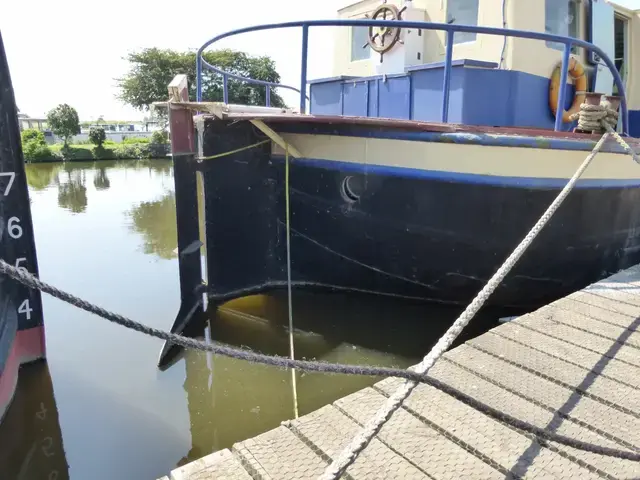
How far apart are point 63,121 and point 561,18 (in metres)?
29.9

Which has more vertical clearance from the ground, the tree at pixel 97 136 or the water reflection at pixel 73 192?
the tree at pixel 97 136

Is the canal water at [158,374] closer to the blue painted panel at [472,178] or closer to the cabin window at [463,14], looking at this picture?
the blue painted panel at [472,178]

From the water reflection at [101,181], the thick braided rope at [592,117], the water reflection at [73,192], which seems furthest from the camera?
the water reflection at [101,181]

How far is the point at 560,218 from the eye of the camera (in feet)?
13.7

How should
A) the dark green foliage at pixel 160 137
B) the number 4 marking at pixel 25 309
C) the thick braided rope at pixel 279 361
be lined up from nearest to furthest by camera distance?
1. the thick braided rope at pixel 279 361
2. the number 4 marking at pixel 25 309
3. the dark green foliage at pixel 160 137

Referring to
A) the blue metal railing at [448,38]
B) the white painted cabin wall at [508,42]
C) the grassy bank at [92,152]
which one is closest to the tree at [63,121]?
the grassy bank at [92,152]

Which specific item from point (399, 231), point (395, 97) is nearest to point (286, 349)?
point (399, 231)

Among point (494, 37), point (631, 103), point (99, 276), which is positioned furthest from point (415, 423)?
point (631, 103)

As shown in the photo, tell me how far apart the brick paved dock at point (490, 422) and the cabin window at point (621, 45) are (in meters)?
4.64

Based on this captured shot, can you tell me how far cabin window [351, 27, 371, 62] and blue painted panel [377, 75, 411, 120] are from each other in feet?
3.73

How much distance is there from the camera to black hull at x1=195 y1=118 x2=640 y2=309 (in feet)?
13.5

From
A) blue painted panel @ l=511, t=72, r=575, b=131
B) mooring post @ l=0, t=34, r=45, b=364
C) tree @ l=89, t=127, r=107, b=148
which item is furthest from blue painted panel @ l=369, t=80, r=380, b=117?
tree @ l=89, t=127, r=107, b=148

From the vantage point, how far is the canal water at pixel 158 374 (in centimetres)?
318

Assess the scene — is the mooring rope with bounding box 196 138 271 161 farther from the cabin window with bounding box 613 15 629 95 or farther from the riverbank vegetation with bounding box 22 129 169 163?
the riverbank vegetation with bounding box 22 129 169 163
